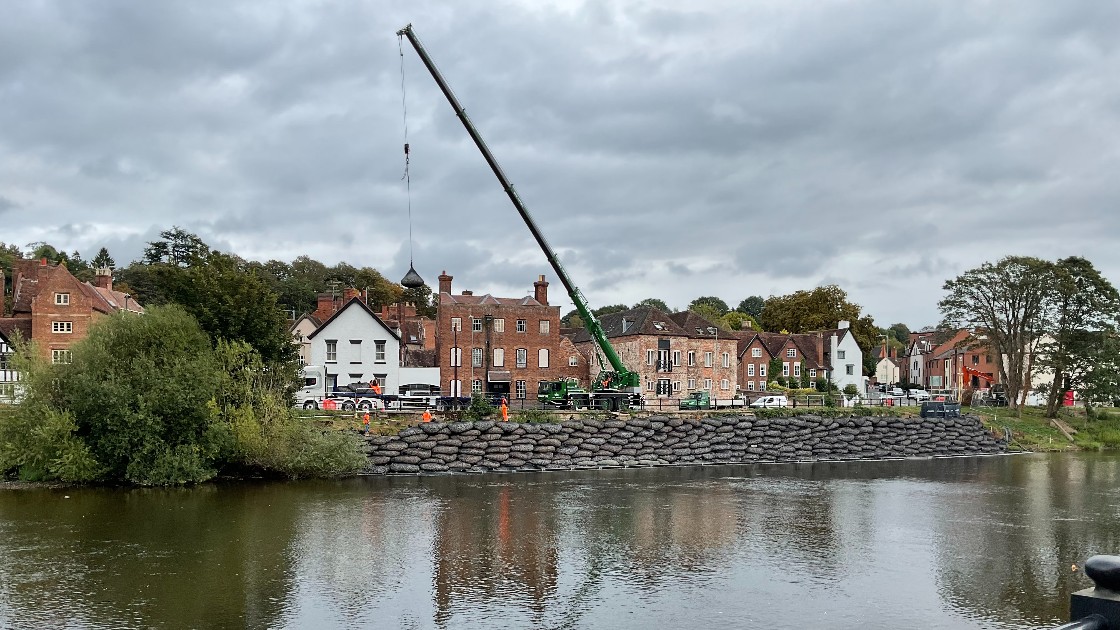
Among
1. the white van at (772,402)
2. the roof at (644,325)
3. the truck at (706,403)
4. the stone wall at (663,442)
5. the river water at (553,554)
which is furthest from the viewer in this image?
the roof at (644,325)

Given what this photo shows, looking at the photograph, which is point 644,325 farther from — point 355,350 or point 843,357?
point 843,357

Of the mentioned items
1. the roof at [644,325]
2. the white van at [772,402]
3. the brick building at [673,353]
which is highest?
the roof at [644,325]

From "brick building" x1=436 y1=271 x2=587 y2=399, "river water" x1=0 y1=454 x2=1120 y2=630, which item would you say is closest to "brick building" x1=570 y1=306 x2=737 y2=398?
"brick building" x1=436 y1=271 x2=587 y2=399

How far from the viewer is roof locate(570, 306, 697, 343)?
2534 inches

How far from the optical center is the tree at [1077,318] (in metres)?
57.9

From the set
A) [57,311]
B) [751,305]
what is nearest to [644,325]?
[57,311]

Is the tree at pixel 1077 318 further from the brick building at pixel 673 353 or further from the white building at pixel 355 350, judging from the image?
the white building at pixel 355 350

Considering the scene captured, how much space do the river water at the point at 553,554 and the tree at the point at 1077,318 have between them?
23243 mm

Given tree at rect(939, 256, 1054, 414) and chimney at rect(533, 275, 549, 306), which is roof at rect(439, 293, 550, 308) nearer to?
chimney at rect(533, 275, 549, 306)

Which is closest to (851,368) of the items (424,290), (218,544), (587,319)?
(587,319)

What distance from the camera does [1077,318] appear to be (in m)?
58.9

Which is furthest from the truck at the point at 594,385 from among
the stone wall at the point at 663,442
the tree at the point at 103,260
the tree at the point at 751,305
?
the tree at the point at 751,305

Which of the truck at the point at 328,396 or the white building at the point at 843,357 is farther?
the white building at the point at 843,357

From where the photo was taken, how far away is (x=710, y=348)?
6594 cm
